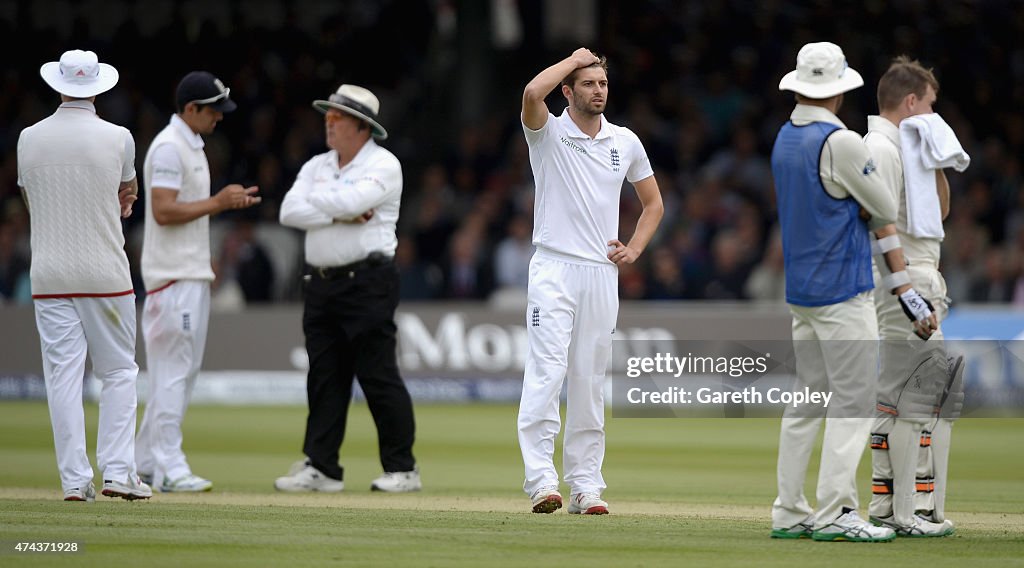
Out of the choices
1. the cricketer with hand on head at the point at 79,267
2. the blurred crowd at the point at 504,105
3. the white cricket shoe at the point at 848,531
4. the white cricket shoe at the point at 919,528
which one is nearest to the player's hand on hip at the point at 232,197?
the cricketer with hand on head at the point at 79,267

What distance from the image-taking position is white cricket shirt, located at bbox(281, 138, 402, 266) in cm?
1004

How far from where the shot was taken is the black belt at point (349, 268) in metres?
10.3

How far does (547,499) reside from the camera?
8.34m

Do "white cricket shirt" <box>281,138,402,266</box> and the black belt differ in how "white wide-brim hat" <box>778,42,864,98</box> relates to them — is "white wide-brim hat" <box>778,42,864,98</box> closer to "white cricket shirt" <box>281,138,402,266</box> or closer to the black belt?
"white cricket shirt" <box>281,138,402,266</box>

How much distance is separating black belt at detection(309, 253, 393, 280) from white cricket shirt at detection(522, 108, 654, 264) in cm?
193

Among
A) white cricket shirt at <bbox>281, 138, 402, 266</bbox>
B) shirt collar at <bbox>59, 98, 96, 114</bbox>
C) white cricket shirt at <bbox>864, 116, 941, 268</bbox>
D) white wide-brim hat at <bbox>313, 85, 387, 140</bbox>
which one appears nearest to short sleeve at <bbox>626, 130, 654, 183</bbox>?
white cricket shirt at <bbox>864, 116, 941, 268</bbox>

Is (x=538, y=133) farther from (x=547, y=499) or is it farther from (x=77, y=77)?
(x=77, y=77)

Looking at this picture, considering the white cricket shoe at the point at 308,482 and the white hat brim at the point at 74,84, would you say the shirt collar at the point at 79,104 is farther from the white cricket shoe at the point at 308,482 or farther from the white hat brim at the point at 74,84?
the white cricket shoe at the point at 308,482

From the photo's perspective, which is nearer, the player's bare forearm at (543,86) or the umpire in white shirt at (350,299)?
the player's bare forearm at (543,86)

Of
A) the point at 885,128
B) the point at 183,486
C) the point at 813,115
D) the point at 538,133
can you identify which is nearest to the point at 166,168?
the point at 183,486

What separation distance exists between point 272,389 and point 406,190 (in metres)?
6.63

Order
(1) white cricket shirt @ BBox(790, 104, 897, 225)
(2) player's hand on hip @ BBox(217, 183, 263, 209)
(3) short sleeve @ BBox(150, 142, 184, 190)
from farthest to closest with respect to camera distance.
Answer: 1. (3) short sleeve @ BBox(150, 142, 184, 190)
2. (2) player's hand on hip @ BBox(217, 183, 263, 209)
3. (1) white cricket shirt @ BBox(790, 104, 897, 225)

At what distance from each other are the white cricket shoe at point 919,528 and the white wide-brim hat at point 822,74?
89.4 inches

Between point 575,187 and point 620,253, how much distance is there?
18.2 inches
